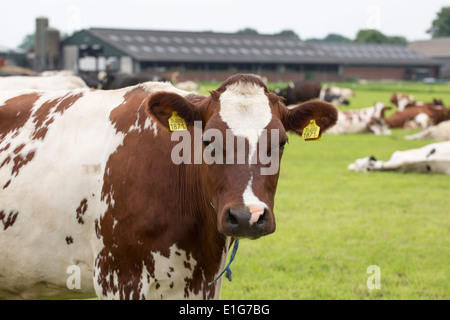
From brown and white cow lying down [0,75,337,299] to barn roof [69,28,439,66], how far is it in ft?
187

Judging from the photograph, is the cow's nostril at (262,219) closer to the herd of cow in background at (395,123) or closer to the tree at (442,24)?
the herd of cow in background at (395,123)

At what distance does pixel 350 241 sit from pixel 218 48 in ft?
213

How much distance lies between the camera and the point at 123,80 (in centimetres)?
2016

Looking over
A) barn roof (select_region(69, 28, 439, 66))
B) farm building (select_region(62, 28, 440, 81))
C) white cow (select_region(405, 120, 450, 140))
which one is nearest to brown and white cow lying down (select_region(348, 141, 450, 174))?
white cow (select_region(405, 120, 450, 140))

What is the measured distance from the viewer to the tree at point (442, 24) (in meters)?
135

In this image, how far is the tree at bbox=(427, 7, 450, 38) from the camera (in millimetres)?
135375

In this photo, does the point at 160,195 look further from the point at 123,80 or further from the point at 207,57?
the point at 207,57

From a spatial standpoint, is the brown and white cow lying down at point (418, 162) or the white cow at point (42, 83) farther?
the brown and white cow lying down at point (418, 162)

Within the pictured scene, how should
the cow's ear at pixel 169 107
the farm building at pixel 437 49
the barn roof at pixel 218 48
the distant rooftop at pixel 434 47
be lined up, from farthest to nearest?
the distant rooftop at pixel 434 47, the farm building at pixel 437 49, the barn roof at pixel 218 48, the cow's ear at pixel 169 107

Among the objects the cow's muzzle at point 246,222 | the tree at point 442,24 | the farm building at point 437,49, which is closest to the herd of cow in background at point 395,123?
the cow's muzzle at point 246,222

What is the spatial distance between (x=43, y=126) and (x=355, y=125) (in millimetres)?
17627

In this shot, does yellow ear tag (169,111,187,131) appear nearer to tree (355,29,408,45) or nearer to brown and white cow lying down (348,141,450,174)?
brown and white cow lying down (348,141,450,174)

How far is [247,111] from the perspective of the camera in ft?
11.6

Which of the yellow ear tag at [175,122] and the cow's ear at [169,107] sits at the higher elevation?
the cow's ear at [169,107]
